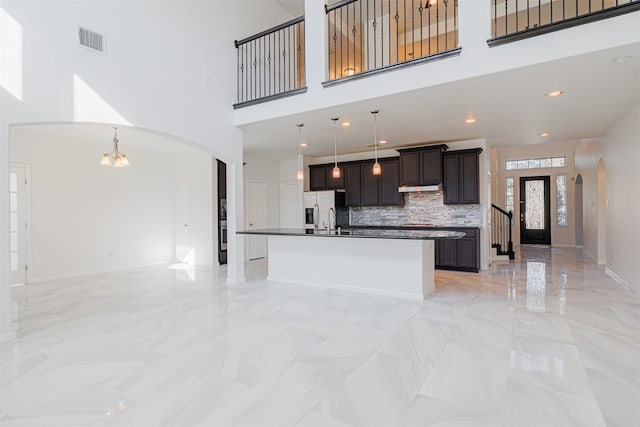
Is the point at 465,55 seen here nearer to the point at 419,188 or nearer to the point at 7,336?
the point at 419,188

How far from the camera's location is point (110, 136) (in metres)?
6.75

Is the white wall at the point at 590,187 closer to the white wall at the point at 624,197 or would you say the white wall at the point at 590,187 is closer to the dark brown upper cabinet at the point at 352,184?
the white wall at the point at 624,197

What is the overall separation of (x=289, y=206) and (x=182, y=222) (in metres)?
2.76

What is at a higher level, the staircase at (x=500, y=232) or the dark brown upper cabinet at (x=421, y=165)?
the dark brown upper cabinet at (x=421, y=165)

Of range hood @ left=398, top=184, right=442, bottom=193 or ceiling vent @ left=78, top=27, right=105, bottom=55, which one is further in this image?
range hood @ left=398, top=184, right=442, bottom=193

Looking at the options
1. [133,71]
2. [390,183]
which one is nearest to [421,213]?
[390,183]

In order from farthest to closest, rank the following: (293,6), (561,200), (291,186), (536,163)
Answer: (536,163)
(561,200)
(291,186)
(293,6)

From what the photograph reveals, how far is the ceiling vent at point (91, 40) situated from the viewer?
3.99m

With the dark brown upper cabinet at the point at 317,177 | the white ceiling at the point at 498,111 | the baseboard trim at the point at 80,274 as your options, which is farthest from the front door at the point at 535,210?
the baseboard trim at the point at 80,274

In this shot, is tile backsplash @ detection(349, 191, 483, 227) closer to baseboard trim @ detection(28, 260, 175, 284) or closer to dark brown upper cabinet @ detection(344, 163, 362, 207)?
dark brown upper cabinet @ detection(344, 163, 362, 207)

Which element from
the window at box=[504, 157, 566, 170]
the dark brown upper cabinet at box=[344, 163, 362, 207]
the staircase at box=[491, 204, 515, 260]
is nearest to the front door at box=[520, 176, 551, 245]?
the window at box=[504, 157, 566, 170]

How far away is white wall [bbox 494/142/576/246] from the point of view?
11055 millimetres

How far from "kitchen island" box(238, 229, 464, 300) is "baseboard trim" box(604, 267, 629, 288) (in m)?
2.82

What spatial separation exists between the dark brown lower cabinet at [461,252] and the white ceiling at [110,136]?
17.5ft
